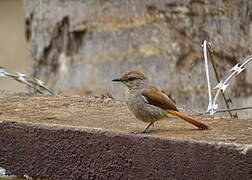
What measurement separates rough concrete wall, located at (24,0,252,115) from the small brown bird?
1.49 meters

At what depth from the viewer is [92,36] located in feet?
18.5

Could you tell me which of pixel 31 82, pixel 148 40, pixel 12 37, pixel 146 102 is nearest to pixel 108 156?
pixel 146 102

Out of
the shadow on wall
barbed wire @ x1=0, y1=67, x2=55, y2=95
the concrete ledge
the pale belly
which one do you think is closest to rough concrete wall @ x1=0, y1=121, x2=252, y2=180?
the concrete ledge

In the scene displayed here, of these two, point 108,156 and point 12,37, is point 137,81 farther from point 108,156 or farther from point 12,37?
point 12,37

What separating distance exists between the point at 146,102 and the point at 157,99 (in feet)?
0.17

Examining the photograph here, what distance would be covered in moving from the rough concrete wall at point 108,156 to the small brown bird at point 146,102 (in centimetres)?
46

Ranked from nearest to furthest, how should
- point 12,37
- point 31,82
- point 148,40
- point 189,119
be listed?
1. point 189,119
2. point 31,82
3. point 148,40
4. point 12,37

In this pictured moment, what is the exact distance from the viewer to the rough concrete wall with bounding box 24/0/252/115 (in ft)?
17.5

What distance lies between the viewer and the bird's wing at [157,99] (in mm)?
3635

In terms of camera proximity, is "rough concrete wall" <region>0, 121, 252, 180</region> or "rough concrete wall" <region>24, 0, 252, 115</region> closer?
"rough concrete wall" <region>0, 121, 252, 180</region>

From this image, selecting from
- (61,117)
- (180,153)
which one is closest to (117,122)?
(61,117)

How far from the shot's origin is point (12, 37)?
10.8 m

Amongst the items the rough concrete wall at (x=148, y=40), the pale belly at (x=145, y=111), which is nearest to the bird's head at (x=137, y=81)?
the pale belly at (x=145, y=111)

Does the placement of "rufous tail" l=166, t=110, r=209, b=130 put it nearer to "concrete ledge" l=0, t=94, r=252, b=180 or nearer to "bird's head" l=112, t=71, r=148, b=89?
"concrete ledge" l=0, t=94, r=252, b=180
